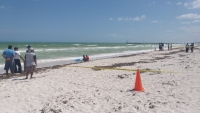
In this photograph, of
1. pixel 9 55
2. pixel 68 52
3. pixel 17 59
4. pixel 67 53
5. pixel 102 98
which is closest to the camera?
pixel 102 98

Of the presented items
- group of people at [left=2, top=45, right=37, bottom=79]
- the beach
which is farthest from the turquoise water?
the beach

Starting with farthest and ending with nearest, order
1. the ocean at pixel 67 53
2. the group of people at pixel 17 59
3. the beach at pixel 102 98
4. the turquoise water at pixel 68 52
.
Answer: the turquoise water at pixel 68 52 < the ocean at pixel 67 53 < the group of people at pixel 17 59 < the beach at pixel 102 98

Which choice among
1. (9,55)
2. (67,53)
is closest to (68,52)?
(67,53)

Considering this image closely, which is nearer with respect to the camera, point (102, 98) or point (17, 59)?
point (102, 98)

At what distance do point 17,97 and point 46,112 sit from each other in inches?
69.6

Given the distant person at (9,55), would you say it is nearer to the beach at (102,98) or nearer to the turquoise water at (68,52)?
the beach at (102,98)

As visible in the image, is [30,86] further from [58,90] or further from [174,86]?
[174,86]

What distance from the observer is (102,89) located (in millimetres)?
7098

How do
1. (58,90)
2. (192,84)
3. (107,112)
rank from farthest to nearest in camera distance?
(192,84) < (58,90) < (107,112)

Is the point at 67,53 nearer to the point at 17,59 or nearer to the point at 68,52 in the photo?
the point at 68,52

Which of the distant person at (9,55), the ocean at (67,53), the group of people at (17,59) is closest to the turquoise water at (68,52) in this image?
the ocean at (67,53)

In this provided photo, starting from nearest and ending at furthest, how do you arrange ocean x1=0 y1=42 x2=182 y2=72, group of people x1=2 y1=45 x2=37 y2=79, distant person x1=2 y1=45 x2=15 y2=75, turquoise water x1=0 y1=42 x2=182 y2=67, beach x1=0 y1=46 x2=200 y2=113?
beach x1=0 y1=46 x2=200 y2=113 < group of people x1=2 y1=45 x2=37 y2=79 < distant person x1=2 y1=45 x2=15 y2=75 < ocean x1=0 y1=42 x2=182 y2=72 < turquoise water x1=0 y1=42 x2=182 y2=67

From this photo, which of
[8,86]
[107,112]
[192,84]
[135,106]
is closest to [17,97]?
[8,86]

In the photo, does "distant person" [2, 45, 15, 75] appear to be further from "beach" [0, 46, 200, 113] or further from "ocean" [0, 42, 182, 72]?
"ocean" [0, 42, 182, 72]
